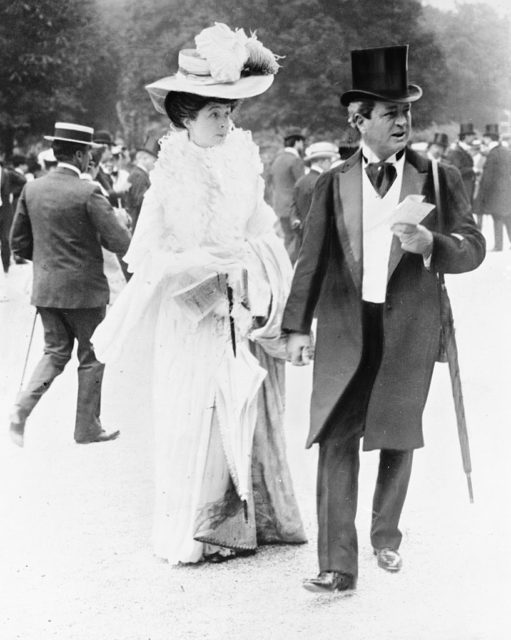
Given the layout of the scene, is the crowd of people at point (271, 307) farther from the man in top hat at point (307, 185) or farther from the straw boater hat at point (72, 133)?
the man in top hat at point (307, 185)

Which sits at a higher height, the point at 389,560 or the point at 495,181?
the point at 495,181

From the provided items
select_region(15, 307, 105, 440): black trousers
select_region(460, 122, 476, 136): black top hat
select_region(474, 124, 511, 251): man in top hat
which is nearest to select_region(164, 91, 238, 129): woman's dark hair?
select_region(15, 307, 105, 440): black trousers

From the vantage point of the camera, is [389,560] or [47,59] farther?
[47,59]

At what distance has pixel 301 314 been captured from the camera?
4020 mm

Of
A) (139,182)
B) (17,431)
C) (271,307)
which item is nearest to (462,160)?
(139,182)

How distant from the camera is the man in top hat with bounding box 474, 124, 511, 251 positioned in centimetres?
1560

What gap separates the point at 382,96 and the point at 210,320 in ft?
4.09

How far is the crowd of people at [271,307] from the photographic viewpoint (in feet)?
13.0

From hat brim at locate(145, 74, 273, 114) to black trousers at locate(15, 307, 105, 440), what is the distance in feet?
7.74

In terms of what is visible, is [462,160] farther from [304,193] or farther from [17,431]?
[17,431]

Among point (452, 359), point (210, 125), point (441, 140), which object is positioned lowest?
point (452, 359)

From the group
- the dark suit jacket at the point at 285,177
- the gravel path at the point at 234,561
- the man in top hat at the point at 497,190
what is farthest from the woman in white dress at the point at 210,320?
the man in top hat at the point at 497,190

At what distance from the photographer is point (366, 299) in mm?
4023

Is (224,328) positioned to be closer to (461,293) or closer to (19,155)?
(461,293)
